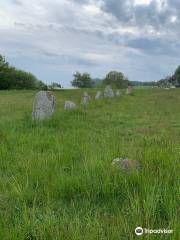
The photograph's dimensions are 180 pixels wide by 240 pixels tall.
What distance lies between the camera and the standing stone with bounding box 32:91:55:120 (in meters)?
11.4

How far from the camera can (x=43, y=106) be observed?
11727 millimetres

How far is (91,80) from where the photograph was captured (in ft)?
370

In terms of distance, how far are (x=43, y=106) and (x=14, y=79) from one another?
62.4 meters

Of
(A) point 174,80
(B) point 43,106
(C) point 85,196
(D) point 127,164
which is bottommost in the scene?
(C) point 85,196

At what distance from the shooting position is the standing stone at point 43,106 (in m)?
11.4

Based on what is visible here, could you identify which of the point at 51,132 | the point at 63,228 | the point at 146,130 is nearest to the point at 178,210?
the point at 63,228

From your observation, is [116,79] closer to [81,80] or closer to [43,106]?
[81,80]

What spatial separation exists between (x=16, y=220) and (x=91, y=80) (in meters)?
110

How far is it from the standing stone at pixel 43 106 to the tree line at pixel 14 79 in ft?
186

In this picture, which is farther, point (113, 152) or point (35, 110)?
point (35, 110)

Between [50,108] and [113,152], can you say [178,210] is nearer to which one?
[113,152]

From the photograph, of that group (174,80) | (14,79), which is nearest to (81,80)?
(174,80)

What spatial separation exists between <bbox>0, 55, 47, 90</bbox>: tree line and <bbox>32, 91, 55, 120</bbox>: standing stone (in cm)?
5656

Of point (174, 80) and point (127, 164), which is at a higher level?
point (174, 80)
